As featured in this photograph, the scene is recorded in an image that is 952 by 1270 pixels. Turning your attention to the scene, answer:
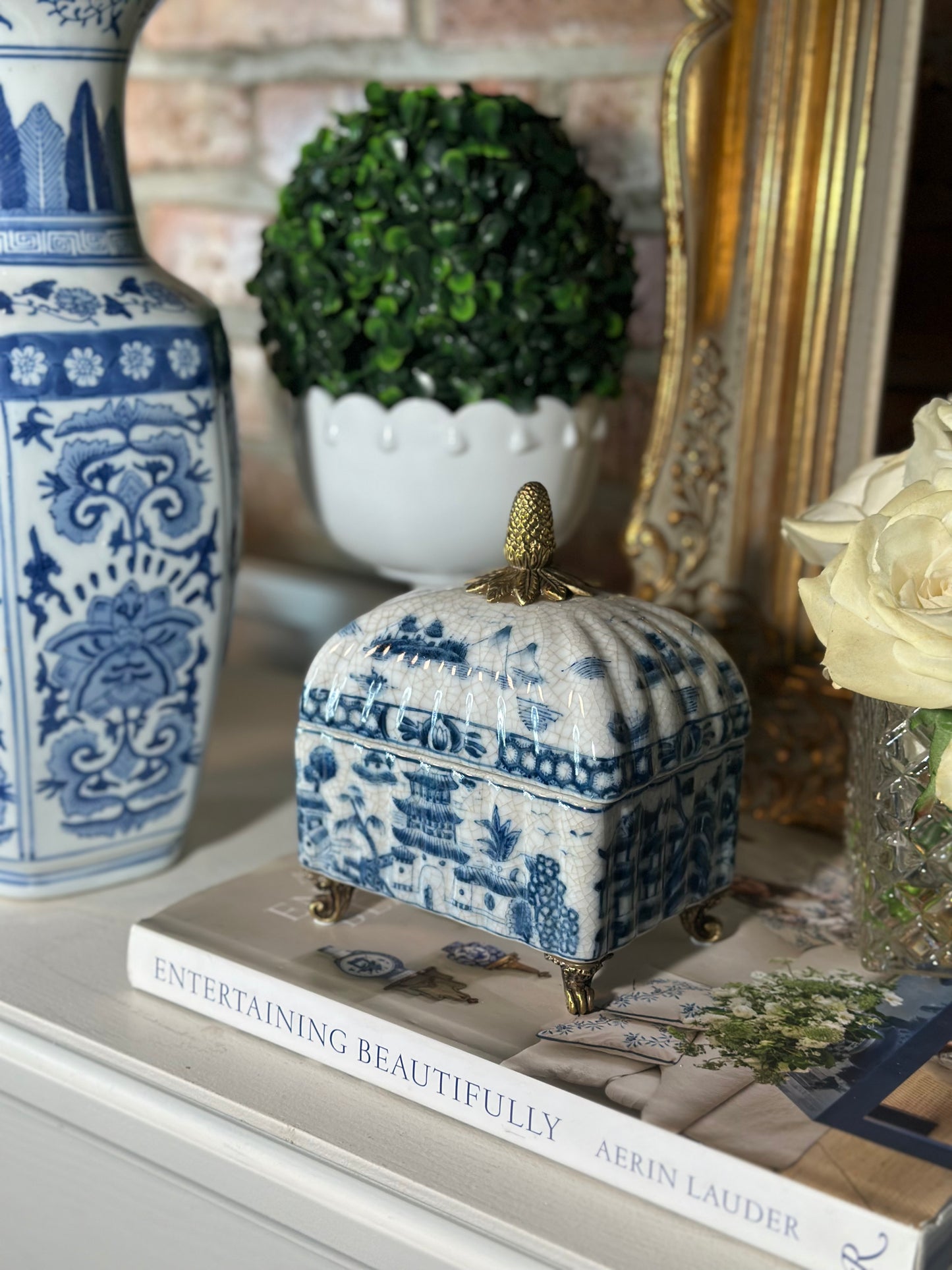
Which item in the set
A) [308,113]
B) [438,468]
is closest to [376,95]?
[438,468]

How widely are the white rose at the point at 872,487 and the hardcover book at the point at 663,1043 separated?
158 millimetres

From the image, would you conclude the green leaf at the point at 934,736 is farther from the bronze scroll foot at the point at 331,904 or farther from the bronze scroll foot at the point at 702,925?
the bronze scroll foot at the point at 331,904

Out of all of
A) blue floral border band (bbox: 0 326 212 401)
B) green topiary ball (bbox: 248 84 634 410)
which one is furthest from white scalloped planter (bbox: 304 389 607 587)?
blue floral border band (bbox: 0 326 212 401)

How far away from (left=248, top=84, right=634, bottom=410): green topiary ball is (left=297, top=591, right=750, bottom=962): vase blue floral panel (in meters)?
0.18

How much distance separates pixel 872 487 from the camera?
0.53 meters

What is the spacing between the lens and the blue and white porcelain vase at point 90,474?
1.83 feet

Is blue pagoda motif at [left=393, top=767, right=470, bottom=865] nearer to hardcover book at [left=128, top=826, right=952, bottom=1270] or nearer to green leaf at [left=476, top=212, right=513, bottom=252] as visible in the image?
hardcover book at [left=128, top=826, right=952, bottom=1270]

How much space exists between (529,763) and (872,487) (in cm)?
17

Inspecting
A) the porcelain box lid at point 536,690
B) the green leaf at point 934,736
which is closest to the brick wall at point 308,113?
the porcelain box lid at point 536,690

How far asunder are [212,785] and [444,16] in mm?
490

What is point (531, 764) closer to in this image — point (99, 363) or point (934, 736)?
point (934, 736)

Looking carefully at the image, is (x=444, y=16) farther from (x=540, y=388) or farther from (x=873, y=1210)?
(x=873, y=1210)

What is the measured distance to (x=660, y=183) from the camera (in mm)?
798

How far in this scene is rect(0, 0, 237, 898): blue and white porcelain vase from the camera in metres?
0.56
